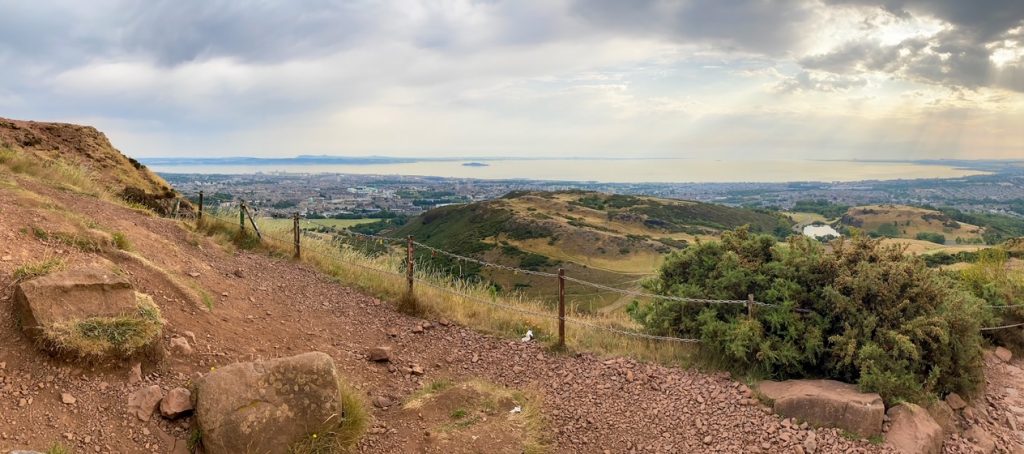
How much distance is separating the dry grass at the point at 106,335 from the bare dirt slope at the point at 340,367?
0.14 meters

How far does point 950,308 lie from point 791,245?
1893 mm

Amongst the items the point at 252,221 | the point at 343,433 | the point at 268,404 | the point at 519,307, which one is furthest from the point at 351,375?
the point at 252,221

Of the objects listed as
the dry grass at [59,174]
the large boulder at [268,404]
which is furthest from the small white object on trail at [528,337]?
the dry grass at [59,174]

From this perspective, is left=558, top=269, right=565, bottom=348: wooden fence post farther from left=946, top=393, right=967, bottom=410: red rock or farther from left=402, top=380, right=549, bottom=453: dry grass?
left=946, top=393, right=967, bottom=410: red rock

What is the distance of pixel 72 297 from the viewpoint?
5031mm

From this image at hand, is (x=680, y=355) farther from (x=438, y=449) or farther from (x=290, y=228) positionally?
(x=290, y=228)

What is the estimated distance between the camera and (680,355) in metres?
7.51

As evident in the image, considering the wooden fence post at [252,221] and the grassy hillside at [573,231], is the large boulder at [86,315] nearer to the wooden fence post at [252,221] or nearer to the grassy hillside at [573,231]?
the wooden fence post at [252,221]

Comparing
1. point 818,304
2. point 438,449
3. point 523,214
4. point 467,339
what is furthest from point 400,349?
point 523,214

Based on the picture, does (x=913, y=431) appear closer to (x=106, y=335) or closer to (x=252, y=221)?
(x=106, y=335)

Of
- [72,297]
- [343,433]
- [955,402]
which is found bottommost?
[955,402]

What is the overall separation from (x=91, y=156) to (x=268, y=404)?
14989 millimetres

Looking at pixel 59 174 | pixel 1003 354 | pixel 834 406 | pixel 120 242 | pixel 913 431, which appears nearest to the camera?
pixel 913 431

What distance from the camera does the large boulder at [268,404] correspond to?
4.46 metres
